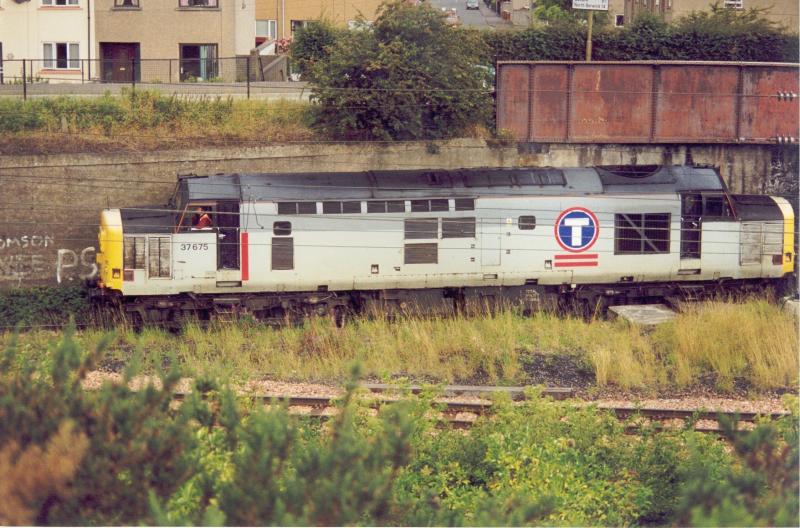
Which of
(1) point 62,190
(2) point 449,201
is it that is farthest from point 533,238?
(1) point 62,190

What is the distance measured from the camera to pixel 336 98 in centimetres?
2767

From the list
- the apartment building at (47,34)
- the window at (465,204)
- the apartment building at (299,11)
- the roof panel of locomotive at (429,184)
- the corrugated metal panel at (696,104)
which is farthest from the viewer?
the apartment building at (299,11)

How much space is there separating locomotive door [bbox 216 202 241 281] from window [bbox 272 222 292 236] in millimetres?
768

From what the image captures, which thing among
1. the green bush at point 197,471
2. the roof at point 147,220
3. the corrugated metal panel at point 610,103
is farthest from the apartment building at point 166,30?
the green bush at point 197,471

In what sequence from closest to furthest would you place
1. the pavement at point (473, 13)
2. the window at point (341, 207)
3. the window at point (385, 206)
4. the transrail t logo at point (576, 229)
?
the window at point (341, 207)
the window at point (385, 206)
the transrail t logo at point (576, 229)
the pavement at point (473, 13)

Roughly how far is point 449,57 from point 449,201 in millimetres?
6856

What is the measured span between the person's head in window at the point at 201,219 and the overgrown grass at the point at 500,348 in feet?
6.88

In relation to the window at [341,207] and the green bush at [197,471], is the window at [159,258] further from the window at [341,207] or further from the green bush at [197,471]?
the green bush at [197,471]

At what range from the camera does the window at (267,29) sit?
1795 inches

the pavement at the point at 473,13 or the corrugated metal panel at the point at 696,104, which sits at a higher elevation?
the pavement at the point at 473,13

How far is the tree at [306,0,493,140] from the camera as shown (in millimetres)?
27656

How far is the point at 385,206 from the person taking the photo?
892 inches

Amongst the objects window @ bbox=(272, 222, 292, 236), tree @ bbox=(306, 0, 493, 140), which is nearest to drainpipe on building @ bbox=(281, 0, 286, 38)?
tree @ bbox=(306, 0, 493, 140)

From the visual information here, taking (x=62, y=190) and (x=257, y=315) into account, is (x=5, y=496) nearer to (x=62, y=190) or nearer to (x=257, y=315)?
(x=257, y=315)
